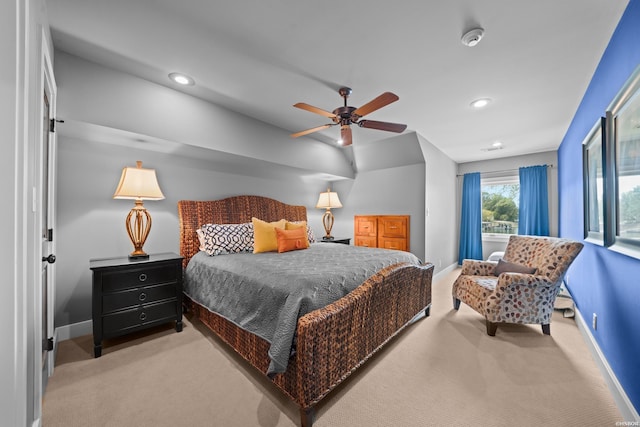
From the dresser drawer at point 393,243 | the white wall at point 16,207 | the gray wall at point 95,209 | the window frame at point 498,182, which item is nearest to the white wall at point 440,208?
the dresser drawer at point 393,243

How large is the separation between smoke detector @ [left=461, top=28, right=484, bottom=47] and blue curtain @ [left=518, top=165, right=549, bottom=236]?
437cm

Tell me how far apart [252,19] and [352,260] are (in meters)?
2.06

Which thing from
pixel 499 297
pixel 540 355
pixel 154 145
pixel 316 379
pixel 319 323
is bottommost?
pixel 540 355

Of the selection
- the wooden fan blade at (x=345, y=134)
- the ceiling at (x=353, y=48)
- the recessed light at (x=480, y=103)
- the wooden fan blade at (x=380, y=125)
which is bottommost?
the wooden fan blade at (x=345, y=134)

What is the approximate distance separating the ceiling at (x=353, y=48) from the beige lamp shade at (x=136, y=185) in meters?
0.92

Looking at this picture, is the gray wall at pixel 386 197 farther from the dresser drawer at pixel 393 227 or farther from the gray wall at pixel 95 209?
the gray wall at pixel 95 209

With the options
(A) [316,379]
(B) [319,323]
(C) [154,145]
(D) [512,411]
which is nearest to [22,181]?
(B) [319,323]

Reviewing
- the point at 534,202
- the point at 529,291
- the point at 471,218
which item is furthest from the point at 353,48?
the point at 534,202

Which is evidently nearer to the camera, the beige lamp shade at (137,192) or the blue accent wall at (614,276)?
Answer: the blue accent wall at (614,276)

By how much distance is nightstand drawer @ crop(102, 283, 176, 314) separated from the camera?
2250 mm

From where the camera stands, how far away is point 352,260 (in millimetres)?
2490

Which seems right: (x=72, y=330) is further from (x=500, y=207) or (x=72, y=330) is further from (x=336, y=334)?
(x=500, y=207)

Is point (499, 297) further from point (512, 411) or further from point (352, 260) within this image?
point (352, 260)

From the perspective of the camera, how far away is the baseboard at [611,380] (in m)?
1.50
